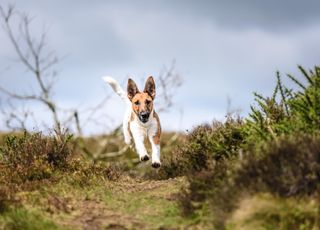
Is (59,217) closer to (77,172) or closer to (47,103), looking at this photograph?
(77,172)

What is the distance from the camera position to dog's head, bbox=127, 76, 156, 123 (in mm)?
11867

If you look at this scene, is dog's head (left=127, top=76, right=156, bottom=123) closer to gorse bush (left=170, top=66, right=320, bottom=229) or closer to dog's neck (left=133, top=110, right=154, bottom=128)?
dog's neck (left=133, top=110, right=154, bottom=128)

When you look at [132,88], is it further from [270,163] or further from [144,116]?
[270,163]

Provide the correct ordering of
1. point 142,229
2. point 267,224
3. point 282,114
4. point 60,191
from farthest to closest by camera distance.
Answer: point 282,114 → point 60,191 → point 142,229 → point 267,224

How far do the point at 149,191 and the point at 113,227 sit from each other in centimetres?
224

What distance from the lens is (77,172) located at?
11109mm

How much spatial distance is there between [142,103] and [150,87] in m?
0.43

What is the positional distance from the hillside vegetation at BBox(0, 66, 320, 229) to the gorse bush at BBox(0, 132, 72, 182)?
2 centimetres

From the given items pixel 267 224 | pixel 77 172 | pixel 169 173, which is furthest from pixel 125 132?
pixel 267 224

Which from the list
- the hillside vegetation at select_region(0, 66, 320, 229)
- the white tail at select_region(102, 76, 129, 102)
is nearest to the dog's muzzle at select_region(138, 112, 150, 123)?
the hillside vegetation at select_region(0, 66, 320, 229)

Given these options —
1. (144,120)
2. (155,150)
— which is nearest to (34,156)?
(144,120)

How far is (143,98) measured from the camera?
11.9 meters

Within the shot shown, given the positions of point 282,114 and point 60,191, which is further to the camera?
point 282,114

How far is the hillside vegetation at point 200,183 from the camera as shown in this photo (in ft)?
24.0
